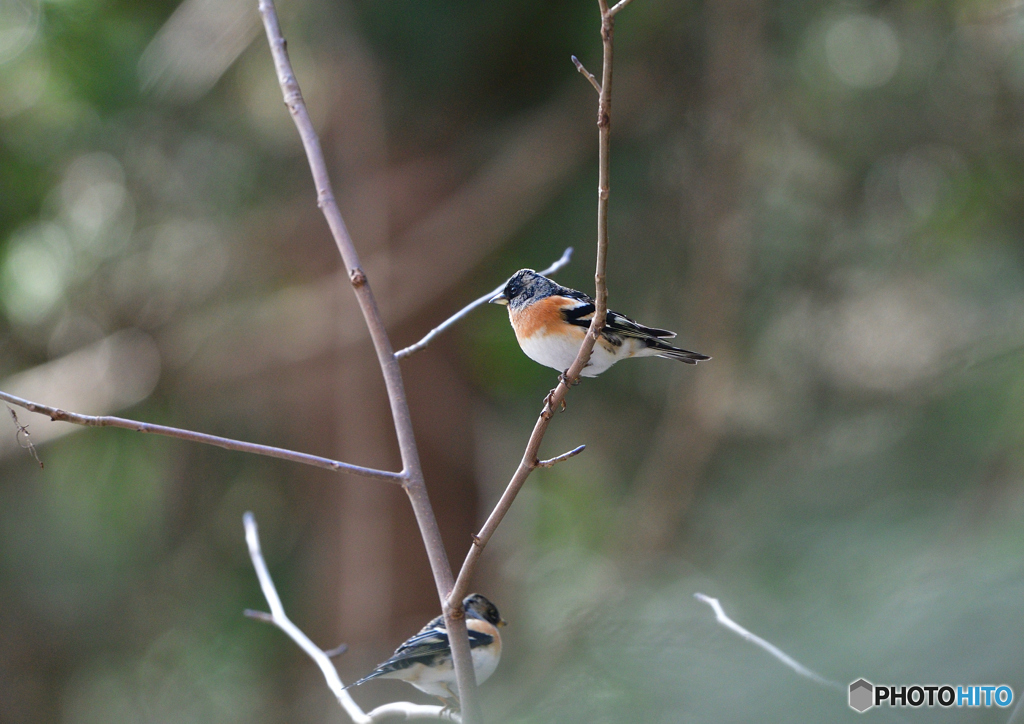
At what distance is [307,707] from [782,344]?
3371 millimetres

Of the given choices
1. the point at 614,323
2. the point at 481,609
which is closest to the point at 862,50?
the point at 614,323

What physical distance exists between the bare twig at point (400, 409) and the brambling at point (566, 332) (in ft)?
2.18

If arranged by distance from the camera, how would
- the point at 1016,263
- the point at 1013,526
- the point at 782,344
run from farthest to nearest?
the point at 782,344, the point at 1016,263, the point at 1013,526

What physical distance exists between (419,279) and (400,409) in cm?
294

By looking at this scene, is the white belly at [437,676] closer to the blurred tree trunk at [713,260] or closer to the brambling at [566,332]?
the brambling at [566,332]

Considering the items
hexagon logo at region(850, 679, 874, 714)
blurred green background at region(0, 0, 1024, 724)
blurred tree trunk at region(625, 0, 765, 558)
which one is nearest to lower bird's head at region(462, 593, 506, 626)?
blurred green background at region(0, 0, 1024, 724)

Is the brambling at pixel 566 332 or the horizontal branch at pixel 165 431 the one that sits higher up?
the brambling at pixel 566 332

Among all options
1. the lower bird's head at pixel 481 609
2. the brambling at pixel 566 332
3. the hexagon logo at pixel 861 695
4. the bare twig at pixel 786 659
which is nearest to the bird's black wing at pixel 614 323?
the brambling at pixel 566 332

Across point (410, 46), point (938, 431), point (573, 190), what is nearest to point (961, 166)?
point (573, 190)

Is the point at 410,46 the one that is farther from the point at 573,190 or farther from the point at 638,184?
the point at 638,184

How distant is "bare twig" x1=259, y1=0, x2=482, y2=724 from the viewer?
1117mm

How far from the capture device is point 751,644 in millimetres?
911

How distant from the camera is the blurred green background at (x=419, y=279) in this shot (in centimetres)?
379

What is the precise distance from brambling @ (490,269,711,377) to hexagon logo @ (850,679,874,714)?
134 centimetres
